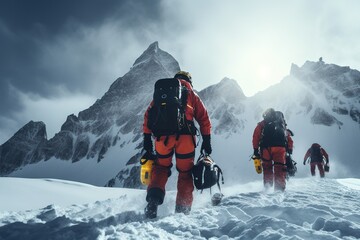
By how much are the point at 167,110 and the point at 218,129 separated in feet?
390

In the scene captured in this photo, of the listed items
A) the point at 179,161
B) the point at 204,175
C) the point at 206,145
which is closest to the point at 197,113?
the point at 206,145

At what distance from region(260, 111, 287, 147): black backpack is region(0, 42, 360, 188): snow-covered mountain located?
78.9m

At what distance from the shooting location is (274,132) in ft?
27.4

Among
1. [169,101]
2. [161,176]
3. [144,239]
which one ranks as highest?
[169,101]

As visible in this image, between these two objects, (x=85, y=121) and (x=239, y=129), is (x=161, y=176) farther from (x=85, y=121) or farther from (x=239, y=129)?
(x=85, y=121)

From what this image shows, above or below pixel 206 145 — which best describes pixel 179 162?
below

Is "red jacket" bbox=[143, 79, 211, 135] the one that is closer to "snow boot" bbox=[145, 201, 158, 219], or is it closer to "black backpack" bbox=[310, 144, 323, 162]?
"snow boot" bbox=[145, 201, 158, 219]

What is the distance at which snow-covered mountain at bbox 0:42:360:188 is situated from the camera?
99.9 meters

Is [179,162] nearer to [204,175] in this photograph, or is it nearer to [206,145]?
[204,175]

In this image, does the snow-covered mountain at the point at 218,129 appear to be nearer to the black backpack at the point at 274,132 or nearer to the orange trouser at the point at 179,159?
the black backpack at the point at 274,132

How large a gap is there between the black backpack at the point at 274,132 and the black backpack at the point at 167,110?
382 cm

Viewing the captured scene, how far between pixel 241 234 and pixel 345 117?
117 metres

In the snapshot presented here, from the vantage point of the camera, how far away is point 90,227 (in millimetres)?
3459

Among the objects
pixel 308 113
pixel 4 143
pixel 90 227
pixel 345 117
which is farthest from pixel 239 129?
pixel 4 143
